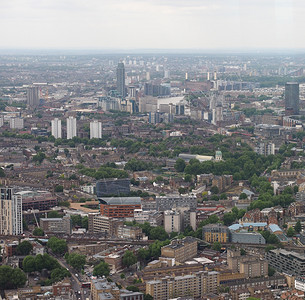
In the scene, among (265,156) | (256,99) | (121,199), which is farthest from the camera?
(256,99)

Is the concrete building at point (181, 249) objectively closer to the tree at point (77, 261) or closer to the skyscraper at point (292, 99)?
the tree at point (77, 261)

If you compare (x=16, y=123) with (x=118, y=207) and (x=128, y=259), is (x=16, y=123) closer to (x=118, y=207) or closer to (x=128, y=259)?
(x=118, y=207)

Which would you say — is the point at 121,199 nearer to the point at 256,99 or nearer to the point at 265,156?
the point at 265,156

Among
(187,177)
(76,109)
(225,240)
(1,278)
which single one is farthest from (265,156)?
(76,109)

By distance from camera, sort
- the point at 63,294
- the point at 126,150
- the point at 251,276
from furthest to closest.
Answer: the point at 126,150
the point at 251,276
the point at 63,294

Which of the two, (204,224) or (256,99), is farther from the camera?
(256,99)

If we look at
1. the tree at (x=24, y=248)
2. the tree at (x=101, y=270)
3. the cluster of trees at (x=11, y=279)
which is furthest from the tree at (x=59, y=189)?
the cluster of trees at (x=11, y=279)

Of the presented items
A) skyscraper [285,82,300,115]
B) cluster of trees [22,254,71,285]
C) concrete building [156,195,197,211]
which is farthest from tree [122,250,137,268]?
skyscraper [285,82,300,115]
